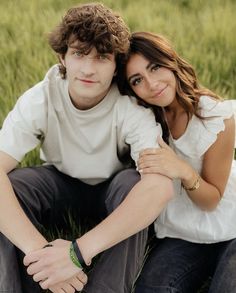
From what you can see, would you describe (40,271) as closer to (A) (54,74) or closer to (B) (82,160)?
(B) (82,160)

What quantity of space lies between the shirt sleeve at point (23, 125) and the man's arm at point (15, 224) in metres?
0.14

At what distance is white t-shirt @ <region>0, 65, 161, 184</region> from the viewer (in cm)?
204

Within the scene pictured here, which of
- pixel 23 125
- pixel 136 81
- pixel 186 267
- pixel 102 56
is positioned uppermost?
pixel 102 56

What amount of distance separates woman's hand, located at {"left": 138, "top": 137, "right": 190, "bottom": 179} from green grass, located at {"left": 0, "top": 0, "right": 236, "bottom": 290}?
0.80 m

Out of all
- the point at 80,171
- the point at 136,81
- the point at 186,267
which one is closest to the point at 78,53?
the point at 136,81

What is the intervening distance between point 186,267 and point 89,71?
82 cm

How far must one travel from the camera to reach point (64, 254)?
1821 mm

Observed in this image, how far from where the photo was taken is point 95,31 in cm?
Result: 192

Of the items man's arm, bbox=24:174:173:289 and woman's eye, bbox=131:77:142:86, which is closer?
man's arm, bbox=24:174:173:289

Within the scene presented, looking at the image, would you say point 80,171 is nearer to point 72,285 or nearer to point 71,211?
point 71,211

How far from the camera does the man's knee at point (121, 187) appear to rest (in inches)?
76.5

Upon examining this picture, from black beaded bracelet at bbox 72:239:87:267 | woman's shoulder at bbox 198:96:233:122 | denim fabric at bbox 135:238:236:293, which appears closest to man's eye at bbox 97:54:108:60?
woman's shoulder at bbox 198:96:233:122

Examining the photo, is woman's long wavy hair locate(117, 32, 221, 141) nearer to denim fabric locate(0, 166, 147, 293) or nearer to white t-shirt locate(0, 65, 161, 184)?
white t-shirt locate(0, 65, 161, 184)

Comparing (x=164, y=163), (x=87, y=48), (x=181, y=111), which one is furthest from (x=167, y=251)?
(x=87, y=48)
